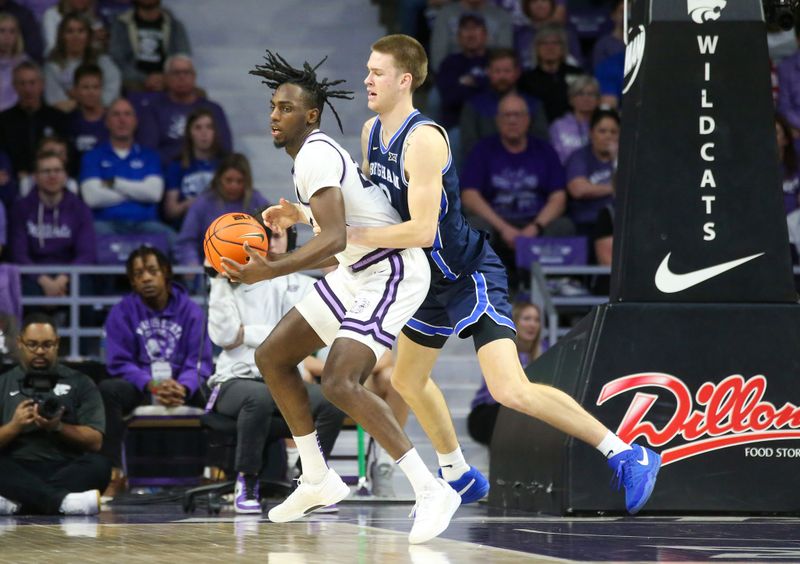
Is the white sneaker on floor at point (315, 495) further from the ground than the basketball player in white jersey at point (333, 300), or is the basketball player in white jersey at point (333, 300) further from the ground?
the basketball player in white jersey at point (333, 300)

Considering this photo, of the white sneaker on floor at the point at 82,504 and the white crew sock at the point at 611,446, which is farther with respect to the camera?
the white sneaker on floor at the point at 82,504

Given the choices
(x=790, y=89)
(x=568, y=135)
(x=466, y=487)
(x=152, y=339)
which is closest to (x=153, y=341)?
(x=152, y=339)

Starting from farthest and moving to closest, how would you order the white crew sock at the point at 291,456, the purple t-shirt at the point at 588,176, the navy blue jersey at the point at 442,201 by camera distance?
the purple t-shirt at the point at 588,176 → the white crew sock at the point at 291,456 → the navy blue jersey at the point at 442,201

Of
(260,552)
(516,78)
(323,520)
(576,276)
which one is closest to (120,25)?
(516,78)

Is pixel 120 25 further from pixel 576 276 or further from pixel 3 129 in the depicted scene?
pixel 576 276

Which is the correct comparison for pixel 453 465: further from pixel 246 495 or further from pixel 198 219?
pixel 198 219

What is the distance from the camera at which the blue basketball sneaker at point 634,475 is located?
6.71 metres

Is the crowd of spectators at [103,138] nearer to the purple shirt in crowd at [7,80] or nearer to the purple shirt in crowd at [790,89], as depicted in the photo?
the purple shirt in crowd at [7,80]

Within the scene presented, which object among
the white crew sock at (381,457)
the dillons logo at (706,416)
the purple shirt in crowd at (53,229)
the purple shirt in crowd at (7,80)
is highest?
the purple shirt in crowd at (7,80)

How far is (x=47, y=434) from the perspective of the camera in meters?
8.87

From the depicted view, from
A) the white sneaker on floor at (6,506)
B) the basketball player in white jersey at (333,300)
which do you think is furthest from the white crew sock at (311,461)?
the white sneaker on floor at (6,506)

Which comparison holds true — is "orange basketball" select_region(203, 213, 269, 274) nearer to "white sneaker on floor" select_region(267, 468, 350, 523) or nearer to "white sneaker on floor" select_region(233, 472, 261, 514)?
"white sneaker on floor" select_region(267, 468, 350, 523)

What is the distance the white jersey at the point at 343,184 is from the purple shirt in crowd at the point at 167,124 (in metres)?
6.63

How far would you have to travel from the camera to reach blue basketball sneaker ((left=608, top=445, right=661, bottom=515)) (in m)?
6.71
